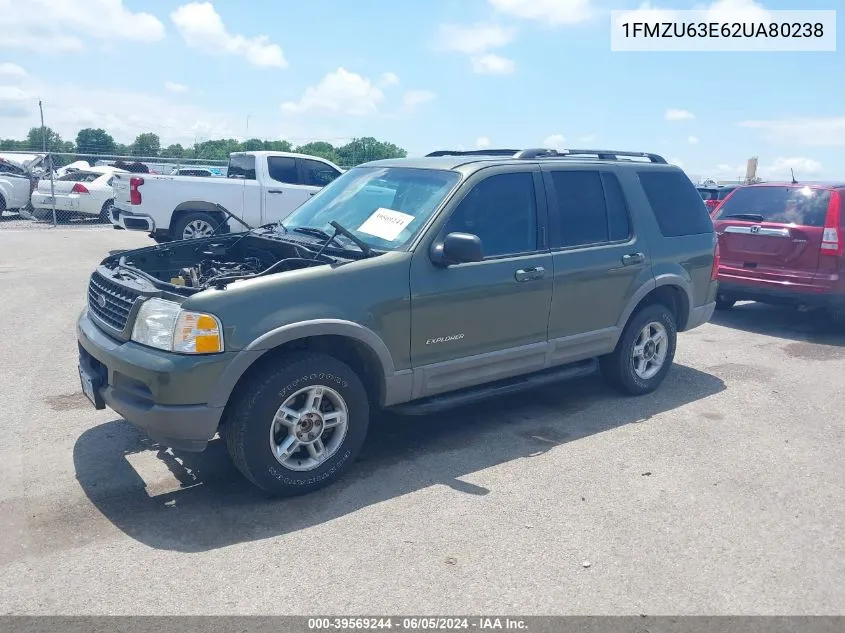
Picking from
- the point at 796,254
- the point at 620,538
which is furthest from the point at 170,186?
the point at 620,538

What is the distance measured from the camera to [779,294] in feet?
28.6

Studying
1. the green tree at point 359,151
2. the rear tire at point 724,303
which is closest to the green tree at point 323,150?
the green tree at point 359,151

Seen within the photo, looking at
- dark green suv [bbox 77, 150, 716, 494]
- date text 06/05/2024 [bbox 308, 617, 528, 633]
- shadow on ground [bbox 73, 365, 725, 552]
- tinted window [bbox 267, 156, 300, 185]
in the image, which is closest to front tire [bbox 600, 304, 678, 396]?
dark green suv [bbox 77, 150, 716, 494]

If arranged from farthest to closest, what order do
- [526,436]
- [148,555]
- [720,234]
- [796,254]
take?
[720,234], [796,254], [526,436], [148,555]

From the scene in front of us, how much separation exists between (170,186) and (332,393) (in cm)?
945

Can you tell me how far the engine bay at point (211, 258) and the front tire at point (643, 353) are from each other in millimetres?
2778

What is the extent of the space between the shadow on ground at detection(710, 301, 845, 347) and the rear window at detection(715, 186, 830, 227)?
137 centimetres

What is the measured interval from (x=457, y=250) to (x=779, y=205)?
6291 millimetres

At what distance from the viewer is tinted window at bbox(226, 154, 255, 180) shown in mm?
13453

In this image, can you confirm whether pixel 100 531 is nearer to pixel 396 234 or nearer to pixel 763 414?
pixel 396 234

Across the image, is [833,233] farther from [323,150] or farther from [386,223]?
[323,150]

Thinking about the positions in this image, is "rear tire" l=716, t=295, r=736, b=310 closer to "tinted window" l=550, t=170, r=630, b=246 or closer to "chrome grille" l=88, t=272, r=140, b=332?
"tinted window" l=550, t=170, r=630, b=246

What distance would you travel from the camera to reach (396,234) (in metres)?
4.78

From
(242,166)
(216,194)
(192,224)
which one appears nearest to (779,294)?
(216,194)
